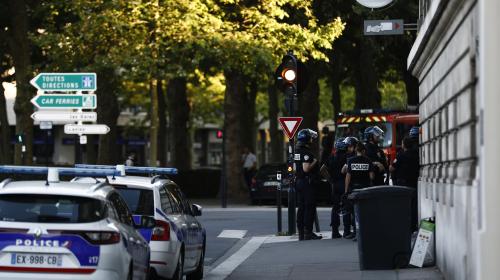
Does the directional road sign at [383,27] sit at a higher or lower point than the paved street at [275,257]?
higher

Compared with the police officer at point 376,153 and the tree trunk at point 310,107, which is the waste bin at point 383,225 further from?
the tree trunk at point 310,107

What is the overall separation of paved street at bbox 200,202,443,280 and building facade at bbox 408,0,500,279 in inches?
47.9

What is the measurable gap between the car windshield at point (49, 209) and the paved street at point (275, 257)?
15.9ft

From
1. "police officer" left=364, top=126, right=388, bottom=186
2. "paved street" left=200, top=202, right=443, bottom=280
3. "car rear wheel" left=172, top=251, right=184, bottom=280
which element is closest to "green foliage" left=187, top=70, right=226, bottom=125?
"paved street" left=200, top=202, right=443, bottom=280

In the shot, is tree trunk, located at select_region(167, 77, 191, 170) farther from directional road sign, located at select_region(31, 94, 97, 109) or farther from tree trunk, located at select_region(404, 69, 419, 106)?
directional road sign, located at select_region(31, 94, 97, 109)

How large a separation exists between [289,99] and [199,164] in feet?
250

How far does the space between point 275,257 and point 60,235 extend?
8.43 metres

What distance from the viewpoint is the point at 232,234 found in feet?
83.7

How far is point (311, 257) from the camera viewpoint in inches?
747

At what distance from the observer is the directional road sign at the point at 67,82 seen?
84.9 ft

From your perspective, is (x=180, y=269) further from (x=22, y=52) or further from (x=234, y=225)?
(x=22, y=52)

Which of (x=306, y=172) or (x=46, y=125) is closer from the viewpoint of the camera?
(x=306, y=172)

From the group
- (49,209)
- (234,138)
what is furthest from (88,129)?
(234,138)

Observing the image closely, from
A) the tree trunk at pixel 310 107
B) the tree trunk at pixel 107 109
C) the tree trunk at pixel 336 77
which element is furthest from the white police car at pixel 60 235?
the tree trunk at pixel 310 107
